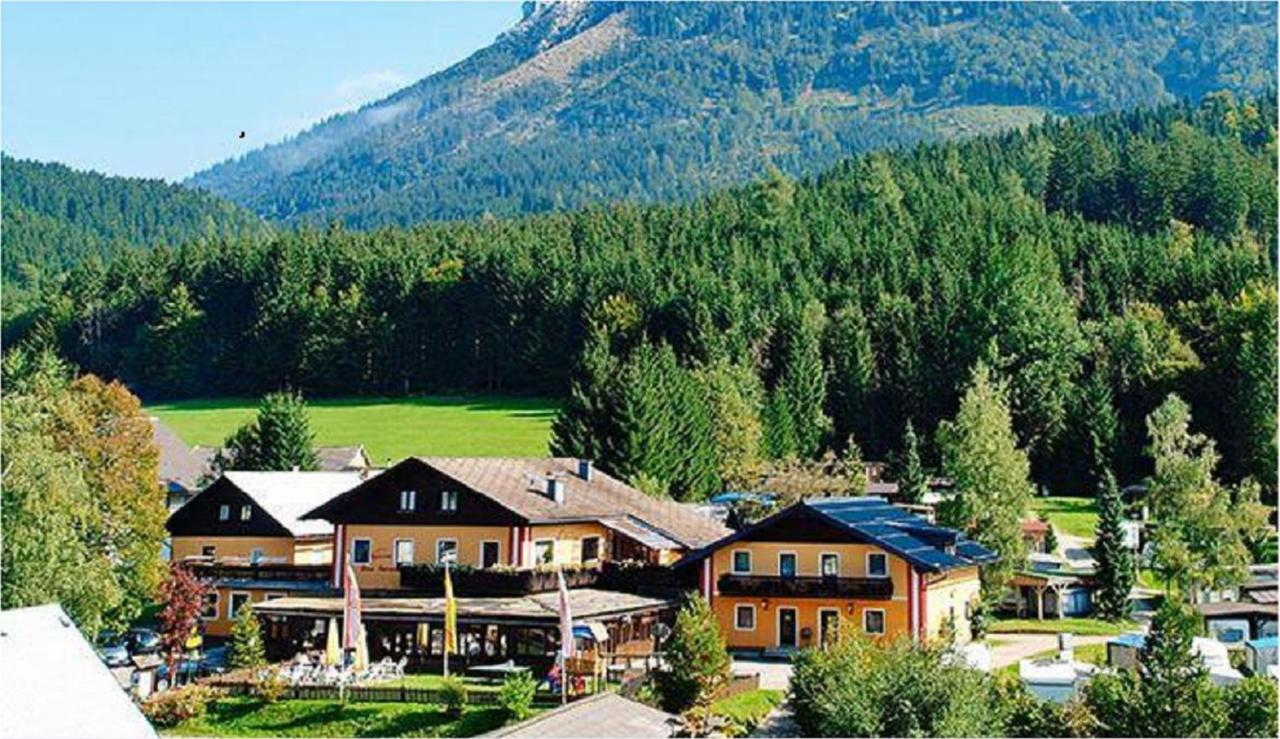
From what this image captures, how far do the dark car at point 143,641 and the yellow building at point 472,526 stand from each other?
512 cm

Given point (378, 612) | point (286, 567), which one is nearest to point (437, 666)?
point (378, 612)

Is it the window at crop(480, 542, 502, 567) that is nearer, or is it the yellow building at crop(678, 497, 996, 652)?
the yellow building at crop(678, 497, 996, 652)

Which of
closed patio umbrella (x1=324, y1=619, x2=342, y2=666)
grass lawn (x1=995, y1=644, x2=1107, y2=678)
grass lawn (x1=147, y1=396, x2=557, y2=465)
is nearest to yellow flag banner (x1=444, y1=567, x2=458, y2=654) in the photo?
closed patio umbrella (x1=324, y1=619, x2=342, y2=666)

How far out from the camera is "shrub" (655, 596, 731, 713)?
1309 inches

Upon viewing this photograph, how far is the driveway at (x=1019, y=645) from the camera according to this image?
135ft

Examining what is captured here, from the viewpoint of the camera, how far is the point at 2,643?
55.2ft

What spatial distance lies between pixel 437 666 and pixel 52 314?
9169cm

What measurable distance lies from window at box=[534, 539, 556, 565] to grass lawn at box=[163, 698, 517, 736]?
10.0 m

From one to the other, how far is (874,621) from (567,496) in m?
9.85

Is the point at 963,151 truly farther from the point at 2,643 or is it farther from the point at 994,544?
the point at 2,643

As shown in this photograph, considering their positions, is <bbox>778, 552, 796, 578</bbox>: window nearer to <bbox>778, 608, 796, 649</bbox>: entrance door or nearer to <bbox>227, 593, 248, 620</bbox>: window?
<bbox>778, 608, 796, 649</bbox>: entrance door

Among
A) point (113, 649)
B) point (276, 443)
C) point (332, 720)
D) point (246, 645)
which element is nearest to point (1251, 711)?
point (332, 720)

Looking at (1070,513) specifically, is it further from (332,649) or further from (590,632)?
(332,649)

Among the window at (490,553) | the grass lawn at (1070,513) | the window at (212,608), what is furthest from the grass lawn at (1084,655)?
the window at (212,608)
